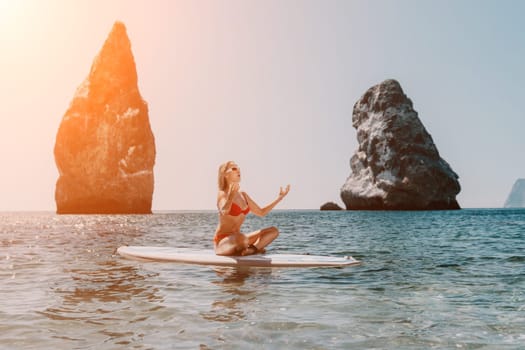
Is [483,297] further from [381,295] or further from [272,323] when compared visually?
[272,323]

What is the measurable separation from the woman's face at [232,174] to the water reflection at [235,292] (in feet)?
6.99

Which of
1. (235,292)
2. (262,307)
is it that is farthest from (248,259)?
(262,307)

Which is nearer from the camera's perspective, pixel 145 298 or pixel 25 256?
pixel 145 298

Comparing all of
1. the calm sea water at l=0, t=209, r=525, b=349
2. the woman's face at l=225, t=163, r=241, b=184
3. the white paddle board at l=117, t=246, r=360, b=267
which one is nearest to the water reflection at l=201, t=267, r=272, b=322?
the calm sea water at l=0, t=209, r=525, b=349

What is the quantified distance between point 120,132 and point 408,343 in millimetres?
111582

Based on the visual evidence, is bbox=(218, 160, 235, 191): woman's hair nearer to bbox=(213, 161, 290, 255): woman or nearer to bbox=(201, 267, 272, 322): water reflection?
bbox=(213, 161, 290, 255): woman

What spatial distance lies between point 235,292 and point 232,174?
303 centimetres

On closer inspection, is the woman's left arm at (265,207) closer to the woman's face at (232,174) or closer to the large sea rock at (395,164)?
the woman's face at (232,174)

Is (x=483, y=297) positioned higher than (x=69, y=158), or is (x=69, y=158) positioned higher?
(x=69, y=158)

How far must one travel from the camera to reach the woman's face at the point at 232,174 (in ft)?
37.6

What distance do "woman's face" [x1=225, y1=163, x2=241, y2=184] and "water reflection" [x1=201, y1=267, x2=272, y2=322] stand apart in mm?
2130

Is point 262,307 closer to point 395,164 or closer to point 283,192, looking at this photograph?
point 283,192

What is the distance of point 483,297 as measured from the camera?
881 cm

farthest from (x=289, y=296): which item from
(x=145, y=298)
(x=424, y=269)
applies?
(x=424, y=269)
